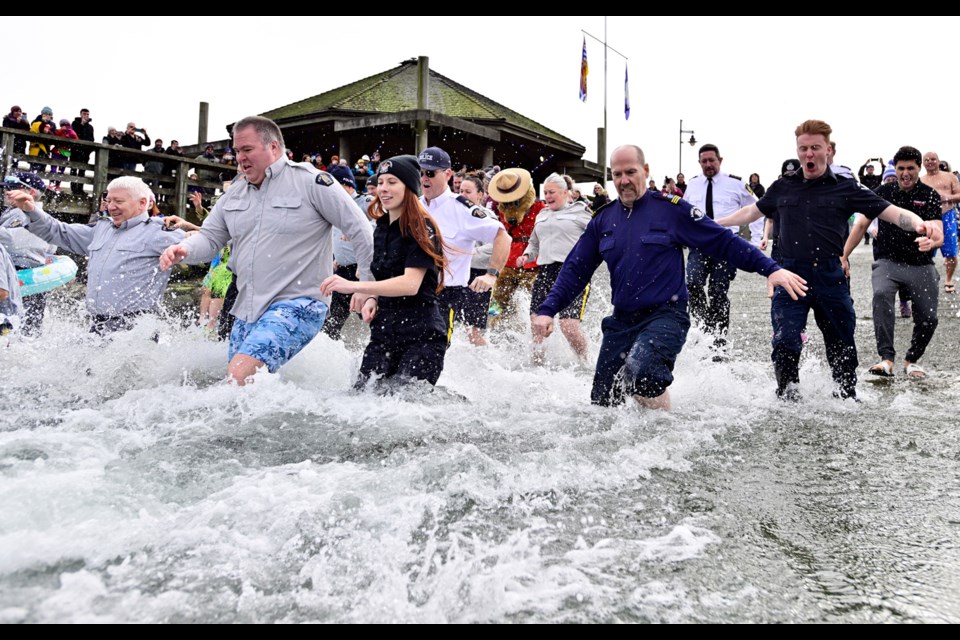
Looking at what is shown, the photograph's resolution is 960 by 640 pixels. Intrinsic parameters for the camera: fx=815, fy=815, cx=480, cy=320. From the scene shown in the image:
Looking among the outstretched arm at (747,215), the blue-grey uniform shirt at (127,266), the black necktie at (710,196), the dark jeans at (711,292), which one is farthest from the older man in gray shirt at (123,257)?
the black necktie at (710,196)

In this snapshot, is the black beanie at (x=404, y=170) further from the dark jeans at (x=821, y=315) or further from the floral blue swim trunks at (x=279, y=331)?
the dark jeans at (x=821, y=315)

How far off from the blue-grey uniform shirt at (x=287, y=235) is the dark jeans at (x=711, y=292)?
4048 millimetres

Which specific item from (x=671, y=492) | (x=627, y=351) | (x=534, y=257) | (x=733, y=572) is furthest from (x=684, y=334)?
(x=534, y=257)

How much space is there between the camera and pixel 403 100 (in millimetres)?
24812

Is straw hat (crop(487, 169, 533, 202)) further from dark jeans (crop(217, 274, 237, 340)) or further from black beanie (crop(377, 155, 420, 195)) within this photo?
black beanie (crop(377, 155, 420, 195))

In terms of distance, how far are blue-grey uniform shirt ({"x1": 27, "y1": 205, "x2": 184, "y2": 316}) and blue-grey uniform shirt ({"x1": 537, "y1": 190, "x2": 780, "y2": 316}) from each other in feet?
8.81

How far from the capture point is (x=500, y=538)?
105 inches

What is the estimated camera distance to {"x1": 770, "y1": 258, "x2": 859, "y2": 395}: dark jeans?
537 centimetres

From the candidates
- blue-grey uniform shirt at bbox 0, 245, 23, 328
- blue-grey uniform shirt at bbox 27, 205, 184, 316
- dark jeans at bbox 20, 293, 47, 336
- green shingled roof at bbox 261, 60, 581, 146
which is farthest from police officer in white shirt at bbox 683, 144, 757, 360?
green shingled roof at bbox 261, 60, 581, 146

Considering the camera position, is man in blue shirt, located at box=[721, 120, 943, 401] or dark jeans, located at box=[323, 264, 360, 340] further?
dark jeans, located at box=[323, 264, 360, 340]

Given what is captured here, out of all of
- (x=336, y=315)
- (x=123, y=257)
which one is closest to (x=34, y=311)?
(x=123, y=257)

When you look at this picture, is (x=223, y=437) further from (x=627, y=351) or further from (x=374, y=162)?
(x=374, y=162)

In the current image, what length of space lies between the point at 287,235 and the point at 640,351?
2.09 metres
